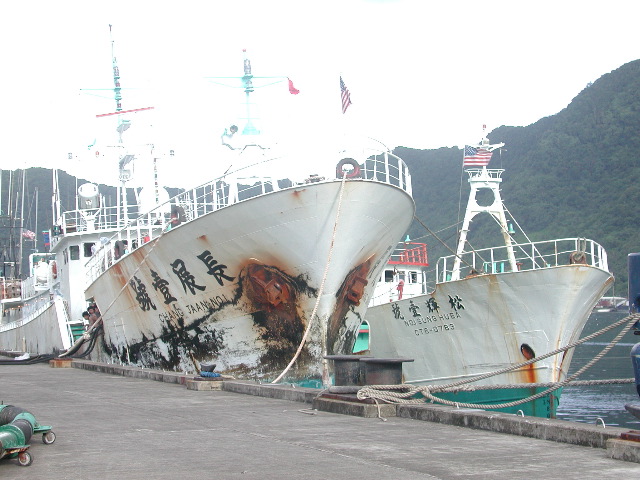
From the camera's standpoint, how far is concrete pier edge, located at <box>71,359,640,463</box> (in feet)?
22.6

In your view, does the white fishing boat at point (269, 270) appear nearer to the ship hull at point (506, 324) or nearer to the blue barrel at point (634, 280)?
the ship hull at point (506, 324)

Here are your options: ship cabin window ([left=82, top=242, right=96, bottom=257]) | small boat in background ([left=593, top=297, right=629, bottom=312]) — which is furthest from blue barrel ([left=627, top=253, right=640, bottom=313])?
small boat in background ([left=593, top=297, right=629, bottom=312])

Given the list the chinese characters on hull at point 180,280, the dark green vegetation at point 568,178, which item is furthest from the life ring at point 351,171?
the dark green vegetation at point 568,178

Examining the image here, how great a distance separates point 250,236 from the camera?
15938mm

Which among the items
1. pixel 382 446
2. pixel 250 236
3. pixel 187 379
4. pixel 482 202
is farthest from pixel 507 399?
pixel 482 202

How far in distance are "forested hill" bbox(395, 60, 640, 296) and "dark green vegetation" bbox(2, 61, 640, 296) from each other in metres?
0.12

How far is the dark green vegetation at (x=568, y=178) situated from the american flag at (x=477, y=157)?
6356cm

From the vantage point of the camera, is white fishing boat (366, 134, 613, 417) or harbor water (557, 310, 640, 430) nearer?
white fishing boat (366, 134, 613, 417)

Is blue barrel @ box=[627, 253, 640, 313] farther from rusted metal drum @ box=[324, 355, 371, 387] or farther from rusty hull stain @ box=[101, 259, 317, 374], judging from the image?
rusty hull stain @ box=[101, 259, 317, 374]

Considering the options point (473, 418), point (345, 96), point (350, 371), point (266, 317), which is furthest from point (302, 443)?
point (345, 96)

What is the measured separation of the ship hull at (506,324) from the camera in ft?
59.3

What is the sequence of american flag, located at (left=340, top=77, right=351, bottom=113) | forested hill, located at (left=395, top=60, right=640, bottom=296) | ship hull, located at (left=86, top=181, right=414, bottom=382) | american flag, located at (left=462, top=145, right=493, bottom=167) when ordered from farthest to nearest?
forested hill, located at (left=395, top=60, right=640, bottom=296), american flag, located at (left=462, top=145, right=493, bottom=167), american flag, located at (left=340, top=77, right=351, bottom=113), ship hull, located at (left=86, top=181, right=414, bottom=382)

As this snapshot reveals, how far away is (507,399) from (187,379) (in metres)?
8.37

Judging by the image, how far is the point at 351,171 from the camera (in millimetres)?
16234
